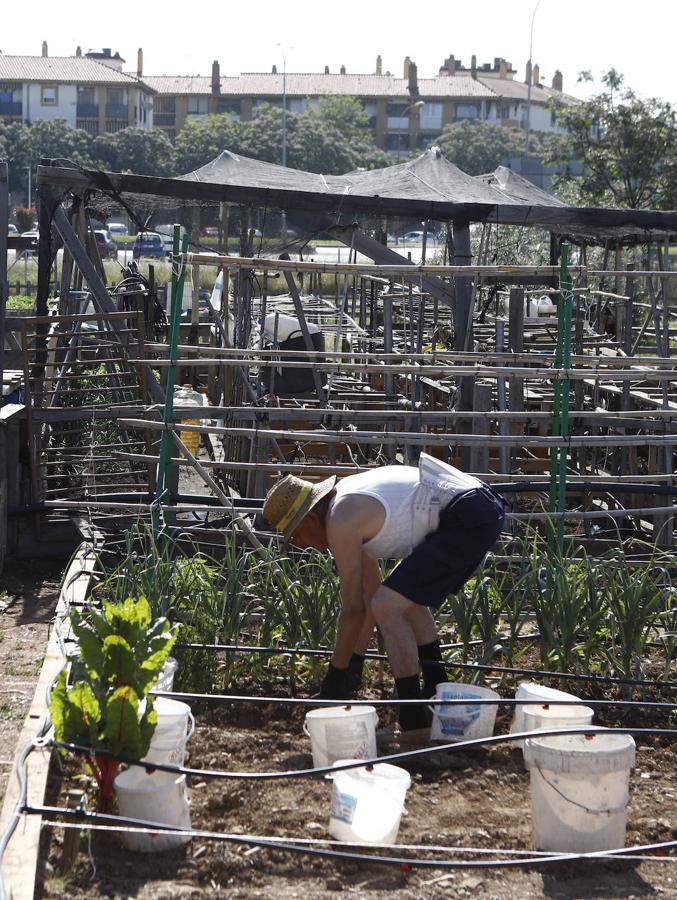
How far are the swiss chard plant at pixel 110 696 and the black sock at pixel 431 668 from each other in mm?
1242

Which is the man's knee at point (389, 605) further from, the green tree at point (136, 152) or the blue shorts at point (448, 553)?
the green tree at point (136, 152)

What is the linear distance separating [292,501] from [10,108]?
357 feet

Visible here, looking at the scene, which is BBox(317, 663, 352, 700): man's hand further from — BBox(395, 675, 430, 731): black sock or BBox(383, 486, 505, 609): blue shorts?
BBox(383, 486, 505, 609): blue shorts

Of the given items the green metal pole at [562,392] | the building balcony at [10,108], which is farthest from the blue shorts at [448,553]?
the building balcony at [10,108]

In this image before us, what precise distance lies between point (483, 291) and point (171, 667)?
12.6m

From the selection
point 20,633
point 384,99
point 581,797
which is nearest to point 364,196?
point 20,633

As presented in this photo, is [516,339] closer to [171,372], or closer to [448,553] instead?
[171,372]

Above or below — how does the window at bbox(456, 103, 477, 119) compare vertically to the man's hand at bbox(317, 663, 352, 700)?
above

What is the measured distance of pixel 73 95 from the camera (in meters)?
104

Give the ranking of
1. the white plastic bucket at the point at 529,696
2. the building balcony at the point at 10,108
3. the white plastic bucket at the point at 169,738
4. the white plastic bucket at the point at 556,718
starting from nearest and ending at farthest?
the white plastic bucket at the point at 169,738
the white plastic bucket at the point at 556,718
the white plastic bucket at the point at 529,696
the building balcony at the point at 10,108

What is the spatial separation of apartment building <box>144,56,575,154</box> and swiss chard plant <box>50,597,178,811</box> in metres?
112

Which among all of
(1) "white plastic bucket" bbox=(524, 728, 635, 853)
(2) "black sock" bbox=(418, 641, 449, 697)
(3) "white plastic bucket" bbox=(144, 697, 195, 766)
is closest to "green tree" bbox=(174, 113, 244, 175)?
(2) "black sock" bbox=(418, 641, 449, 697)

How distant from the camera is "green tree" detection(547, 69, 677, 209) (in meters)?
27.2

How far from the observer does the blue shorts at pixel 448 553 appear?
437cm
